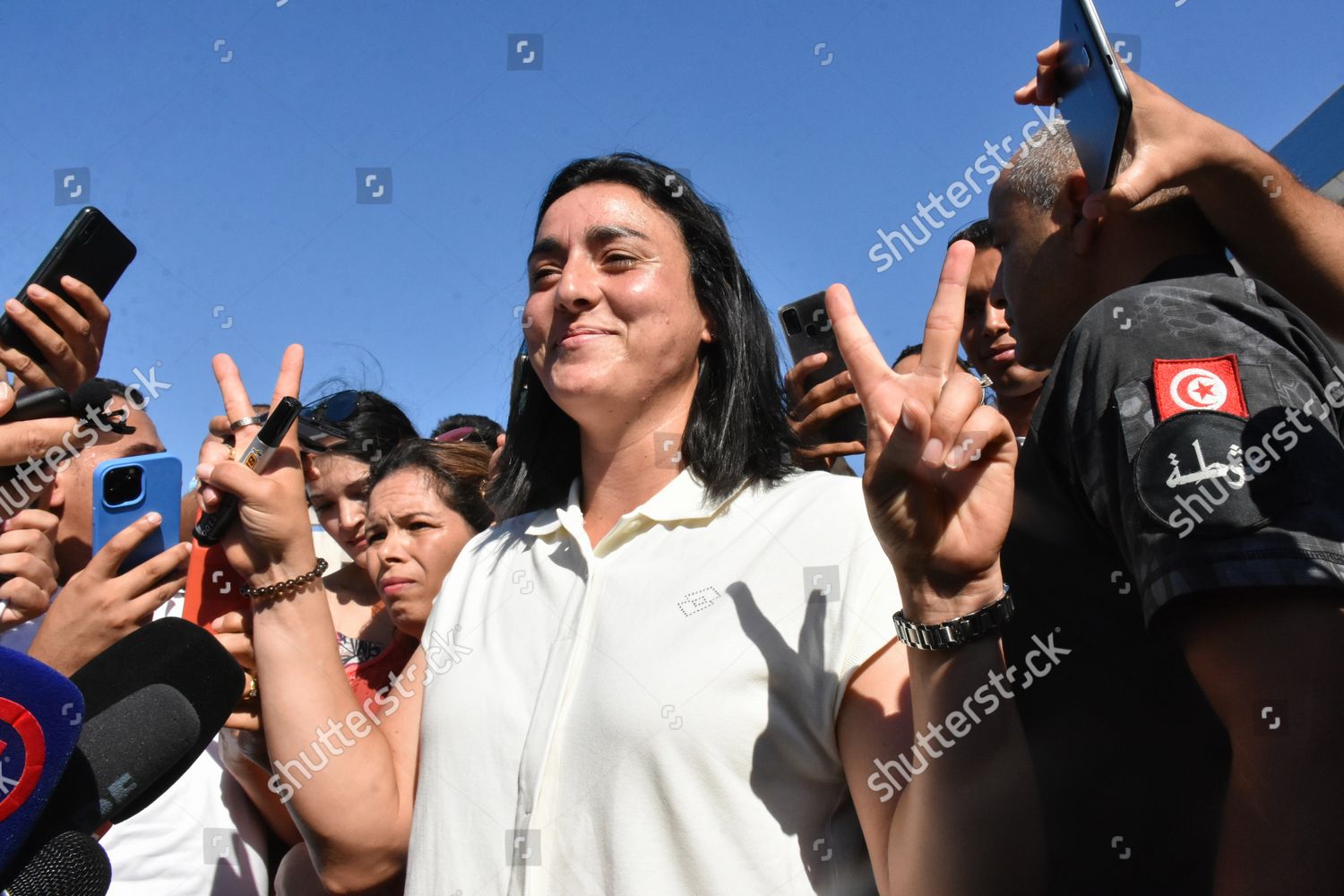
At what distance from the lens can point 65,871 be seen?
1.27 m

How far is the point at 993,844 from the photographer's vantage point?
1.43 m

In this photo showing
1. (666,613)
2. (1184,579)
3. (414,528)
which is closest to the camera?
(1184,579)

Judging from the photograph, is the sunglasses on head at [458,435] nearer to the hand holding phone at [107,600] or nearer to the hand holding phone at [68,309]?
the hand holding phone at [68,309]

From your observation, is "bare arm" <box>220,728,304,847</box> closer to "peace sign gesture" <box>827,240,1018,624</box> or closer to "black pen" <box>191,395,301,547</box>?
"black pen" <box>191,395,301,547</box>

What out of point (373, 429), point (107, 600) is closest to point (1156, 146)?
point (107, 600)

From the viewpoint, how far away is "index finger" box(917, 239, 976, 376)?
→ 1.50 m

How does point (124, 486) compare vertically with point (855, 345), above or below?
above

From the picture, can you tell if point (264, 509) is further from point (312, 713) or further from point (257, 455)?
point (312, 713)

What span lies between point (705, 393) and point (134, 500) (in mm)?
1399

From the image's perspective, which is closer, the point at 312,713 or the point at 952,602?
the point at 952,602

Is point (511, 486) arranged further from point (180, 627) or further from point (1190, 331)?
point (1190, 331)

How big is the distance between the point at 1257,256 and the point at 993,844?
113cm

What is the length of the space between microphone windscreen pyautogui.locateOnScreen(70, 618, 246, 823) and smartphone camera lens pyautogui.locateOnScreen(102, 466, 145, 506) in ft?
2.62

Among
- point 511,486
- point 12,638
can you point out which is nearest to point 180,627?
point 511,486
